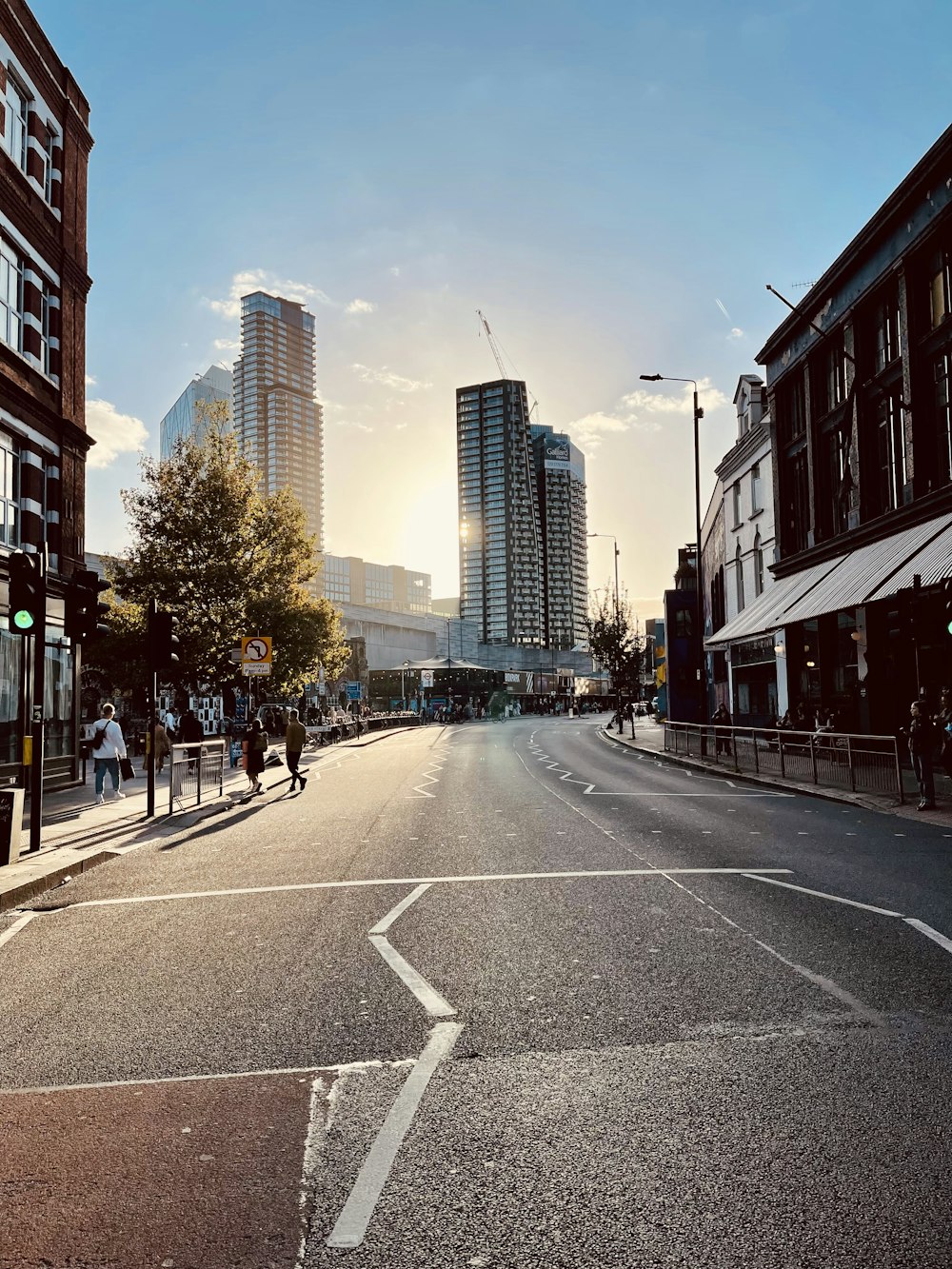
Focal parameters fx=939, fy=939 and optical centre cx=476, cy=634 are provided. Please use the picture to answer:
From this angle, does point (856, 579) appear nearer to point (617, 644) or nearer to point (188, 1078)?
point (188, 1078)

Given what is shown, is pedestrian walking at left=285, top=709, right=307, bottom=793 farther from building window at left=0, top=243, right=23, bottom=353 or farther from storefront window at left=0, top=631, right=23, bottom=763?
building window at left=0, top=243, right=23, bottom=353

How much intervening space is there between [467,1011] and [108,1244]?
262 cm

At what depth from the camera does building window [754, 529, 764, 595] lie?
3366cm

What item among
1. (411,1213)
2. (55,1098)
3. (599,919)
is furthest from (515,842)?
(411,1213)

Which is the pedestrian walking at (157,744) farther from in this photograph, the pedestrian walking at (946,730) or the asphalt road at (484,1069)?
the pedestrian walking at (946,730)

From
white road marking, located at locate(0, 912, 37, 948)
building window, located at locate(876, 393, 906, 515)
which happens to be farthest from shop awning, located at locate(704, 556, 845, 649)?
white road marking, located at locate(0, 912, 37, 948)

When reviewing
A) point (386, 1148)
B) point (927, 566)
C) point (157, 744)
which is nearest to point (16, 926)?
point (386, 1148)

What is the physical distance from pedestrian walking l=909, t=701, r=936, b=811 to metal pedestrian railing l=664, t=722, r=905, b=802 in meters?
0.86

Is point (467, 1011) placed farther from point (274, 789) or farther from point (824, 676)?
point (824, 676)

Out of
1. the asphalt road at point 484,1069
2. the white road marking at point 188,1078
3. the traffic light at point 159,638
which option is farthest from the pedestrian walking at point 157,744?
the white road marking at point 188,1078

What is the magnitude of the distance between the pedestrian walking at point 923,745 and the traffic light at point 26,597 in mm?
12968

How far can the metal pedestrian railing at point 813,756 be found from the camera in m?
17.0

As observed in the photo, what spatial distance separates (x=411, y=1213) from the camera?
10.6 feet

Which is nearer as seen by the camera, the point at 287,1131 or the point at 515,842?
the point at 287,1131
